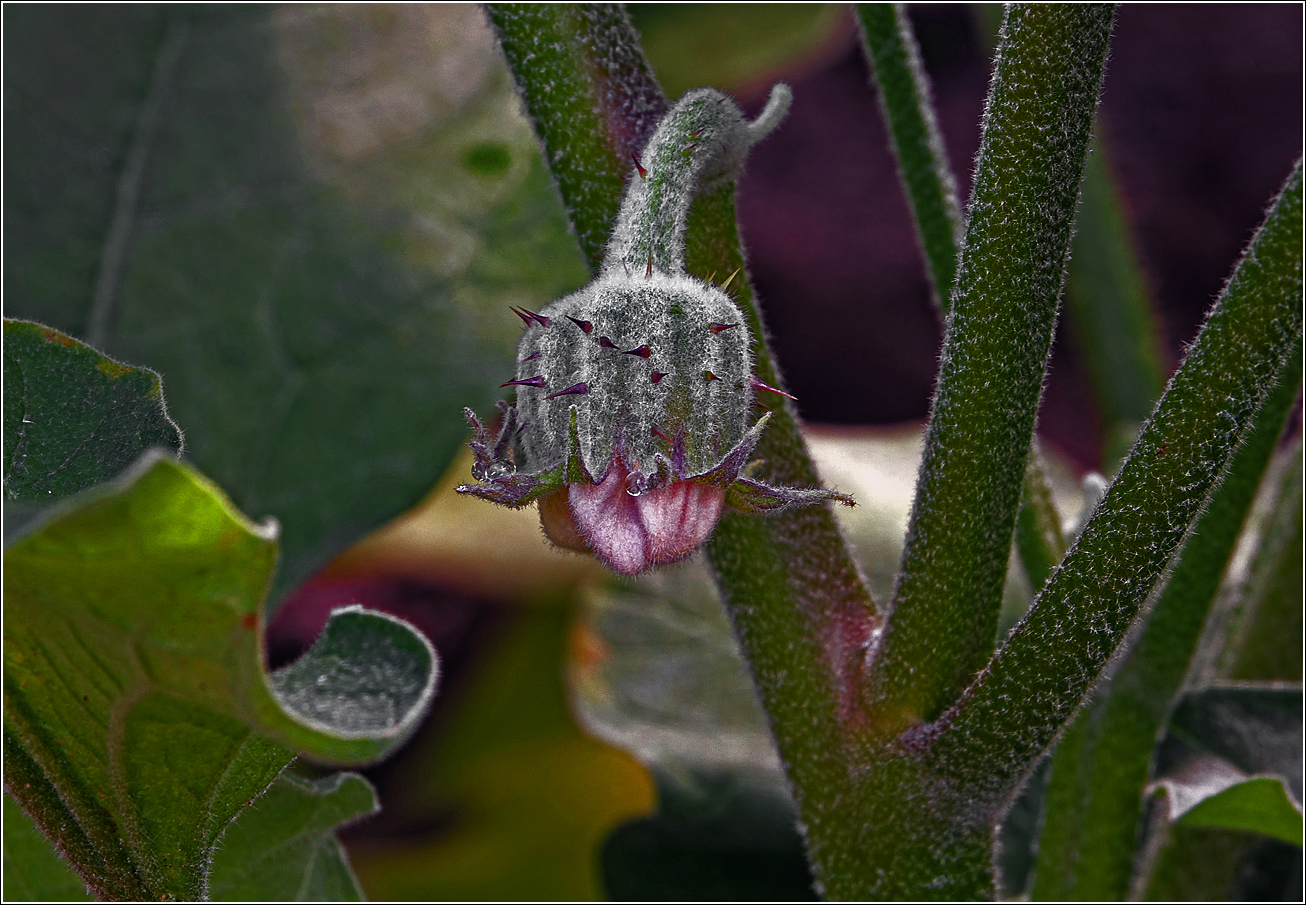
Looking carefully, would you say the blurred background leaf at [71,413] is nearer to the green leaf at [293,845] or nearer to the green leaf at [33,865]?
the green leaf at [293,845]

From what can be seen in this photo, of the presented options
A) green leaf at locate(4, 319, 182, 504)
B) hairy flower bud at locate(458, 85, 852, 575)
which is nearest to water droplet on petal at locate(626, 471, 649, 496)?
hairy flower bud at locate(458, 85, 852, 575)

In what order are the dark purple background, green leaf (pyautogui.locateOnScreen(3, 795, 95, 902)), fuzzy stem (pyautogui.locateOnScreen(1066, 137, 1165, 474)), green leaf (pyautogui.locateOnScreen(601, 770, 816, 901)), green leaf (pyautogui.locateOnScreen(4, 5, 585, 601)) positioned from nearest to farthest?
green leaf (pyautogui.locateOnScreen(3, 795, 95, 902)), green leaf (pyautogui.locateOnScreen(4, 5, 585, 601)), green leaf (pyautogui.locateOnScreen(601, 770, 816, 901)), fuzzy stem (pyautogui.locateOnScreen(1066, 137, 1165, 474)), the dark purple background

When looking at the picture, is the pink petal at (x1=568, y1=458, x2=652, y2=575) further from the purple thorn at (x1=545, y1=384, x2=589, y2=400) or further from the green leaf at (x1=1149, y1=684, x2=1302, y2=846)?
the green leaf at (x1=1149, y1=684, x2=1302, y2=846)

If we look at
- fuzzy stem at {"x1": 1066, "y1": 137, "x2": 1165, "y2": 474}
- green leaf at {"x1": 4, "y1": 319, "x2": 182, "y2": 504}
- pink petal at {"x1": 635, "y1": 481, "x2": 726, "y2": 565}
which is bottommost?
fuzzy stem at {"x1": 1066, "y1": 137, "x2": 1165, "y2": 474}

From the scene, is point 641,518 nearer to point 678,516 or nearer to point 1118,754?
point 678,516

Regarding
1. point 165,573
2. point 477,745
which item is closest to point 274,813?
point 165,573

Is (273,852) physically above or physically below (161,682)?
below

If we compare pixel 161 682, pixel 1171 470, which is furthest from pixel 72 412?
pixel 1171 470
